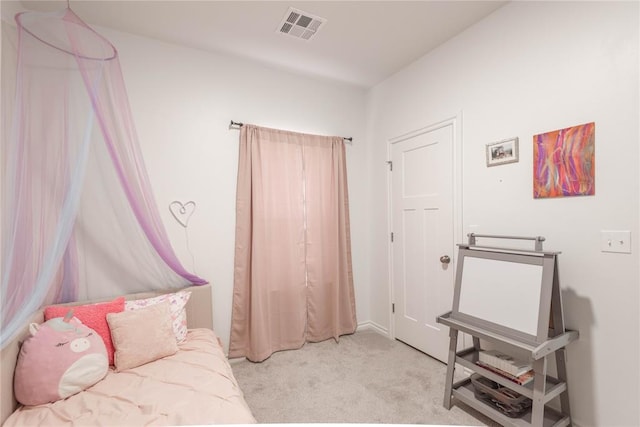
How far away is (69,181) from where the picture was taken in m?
1.64

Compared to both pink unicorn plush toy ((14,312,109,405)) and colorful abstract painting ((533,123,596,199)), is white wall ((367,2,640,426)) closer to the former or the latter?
colorful abstract painting ((533,123,596,199))

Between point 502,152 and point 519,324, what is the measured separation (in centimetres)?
119

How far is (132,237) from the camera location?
6.89 ft

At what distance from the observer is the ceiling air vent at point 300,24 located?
2.20 m

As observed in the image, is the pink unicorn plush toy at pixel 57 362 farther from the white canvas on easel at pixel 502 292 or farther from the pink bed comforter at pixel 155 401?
the white canvas on easel at pixel 502 292

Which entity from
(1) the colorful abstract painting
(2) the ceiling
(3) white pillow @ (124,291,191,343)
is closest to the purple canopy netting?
(3) white pillow @ (124,291,191,343)

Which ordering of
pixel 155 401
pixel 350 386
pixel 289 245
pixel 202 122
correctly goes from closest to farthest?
1. pixel 155 401
2. pixel 350 386
3. pixel 202 122
4. pixel 289 245

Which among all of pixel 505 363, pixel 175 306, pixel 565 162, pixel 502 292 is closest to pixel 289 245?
pixel 175 306

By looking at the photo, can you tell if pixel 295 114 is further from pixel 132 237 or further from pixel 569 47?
pixel 569 47

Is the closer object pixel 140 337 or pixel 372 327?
pixel 140 337

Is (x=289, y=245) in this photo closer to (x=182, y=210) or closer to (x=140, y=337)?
(x=182, y=210)

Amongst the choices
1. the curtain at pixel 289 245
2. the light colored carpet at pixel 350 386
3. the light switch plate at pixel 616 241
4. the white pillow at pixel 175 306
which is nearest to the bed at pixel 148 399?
the white pillow at pixel 175 306

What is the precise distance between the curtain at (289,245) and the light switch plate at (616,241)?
2.12 m

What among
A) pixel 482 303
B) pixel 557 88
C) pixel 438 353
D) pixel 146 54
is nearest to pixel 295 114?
pixel 146 54
